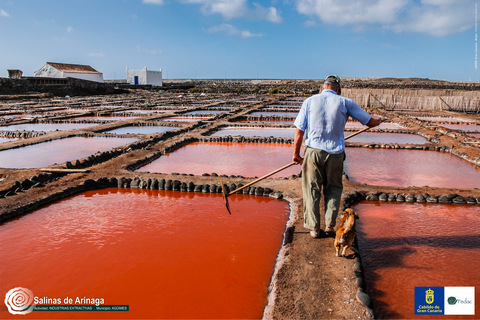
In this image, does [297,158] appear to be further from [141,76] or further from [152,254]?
[141,76]

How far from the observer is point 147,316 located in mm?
2896

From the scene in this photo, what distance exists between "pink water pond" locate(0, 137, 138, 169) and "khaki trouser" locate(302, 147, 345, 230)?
6349mm

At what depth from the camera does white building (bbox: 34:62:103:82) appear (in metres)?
45.7

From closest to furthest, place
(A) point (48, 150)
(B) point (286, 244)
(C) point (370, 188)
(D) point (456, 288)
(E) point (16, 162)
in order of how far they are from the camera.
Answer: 1. (D) point (456, 288)
2. (B) point (286, 244)
3. (C) point (370, 188)
4. (E) point (16, 162)
5. (A) point (48, 150)

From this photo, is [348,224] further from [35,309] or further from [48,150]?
[48,150]

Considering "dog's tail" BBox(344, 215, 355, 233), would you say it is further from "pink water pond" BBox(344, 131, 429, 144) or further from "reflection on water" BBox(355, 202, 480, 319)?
"pink water pond" BBox(344, 131, 429, 144)

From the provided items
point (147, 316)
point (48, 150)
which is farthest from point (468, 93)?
point (147, 316)

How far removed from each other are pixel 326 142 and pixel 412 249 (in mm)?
1541

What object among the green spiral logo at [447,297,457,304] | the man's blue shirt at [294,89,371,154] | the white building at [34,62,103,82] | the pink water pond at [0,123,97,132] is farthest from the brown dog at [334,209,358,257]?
the white building at [34,62,103,82]

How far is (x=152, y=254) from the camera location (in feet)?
12.8

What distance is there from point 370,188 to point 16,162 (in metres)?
7.48

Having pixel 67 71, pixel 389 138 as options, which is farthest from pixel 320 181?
pixel 67 71

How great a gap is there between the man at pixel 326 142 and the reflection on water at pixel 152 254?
0.71 metres

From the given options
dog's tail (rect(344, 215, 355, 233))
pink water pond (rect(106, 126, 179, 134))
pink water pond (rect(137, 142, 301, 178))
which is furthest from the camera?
pink water pond (rect(106, 126, 179, 134))
